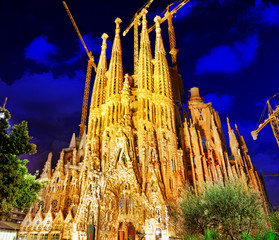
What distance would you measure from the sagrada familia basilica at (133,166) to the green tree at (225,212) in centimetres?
554

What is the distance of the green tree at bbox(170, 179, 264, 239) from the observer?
17234 mm

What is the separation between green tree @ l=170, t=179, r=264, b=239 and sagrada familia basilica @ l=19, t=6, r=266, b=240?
5.54 metres

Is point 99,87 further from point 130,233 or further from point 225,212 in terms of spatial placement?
point 225,212

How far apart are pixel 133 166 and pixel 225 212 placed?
584 inches

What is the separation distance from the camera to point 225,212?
1808 cm

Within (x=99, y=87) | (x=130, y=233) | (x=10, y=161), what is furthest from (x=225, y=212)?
(x=99, y=87)

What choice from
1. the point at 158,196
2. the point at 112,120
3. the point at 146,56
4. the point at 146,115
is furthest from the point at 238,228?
the point at 146,56

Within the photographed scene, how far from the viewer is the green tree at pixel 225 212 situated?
1723 cm

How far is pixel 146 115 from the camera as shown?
3462 centimetres

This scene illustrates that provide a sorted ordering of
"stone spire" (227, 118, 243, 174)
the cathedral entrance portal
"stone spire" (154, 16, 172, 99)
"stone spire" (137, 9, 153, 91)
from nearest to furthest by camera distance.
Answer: the cathedral entrance portal, "stone spire" (227, 118, 243, 174), "stone spire" (137, 9, 153, 91), "stone spire" (154, 16, 172, 99)

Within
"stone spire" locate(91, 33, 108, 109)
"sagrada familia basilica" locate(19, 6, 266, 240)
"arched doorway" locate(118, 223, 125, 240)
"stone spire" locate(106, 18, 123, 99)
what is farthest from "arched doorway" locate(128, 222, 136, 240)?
"stone spire" locate(106, 18, 123, 99)

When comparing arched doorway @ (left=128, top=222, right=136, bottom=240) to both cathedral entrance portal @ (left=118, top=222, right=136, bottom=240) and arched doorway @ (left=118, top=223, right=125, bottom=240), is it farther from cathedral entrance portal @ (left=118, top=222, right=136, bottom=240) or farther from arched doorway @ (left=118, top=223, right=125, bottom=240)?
arched doorway @ (left=118, top=223, right=125, bottom=240)

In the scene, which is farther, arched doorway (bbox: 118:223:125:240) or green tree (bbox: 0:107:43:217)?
arched doorway (bbox: 118:223:125:240)

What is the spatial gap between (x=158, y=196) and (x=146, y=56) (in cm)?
2587
